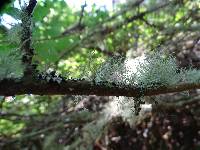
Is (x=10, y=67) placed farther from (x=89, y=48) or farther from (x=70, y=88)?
(x=89, y=48)

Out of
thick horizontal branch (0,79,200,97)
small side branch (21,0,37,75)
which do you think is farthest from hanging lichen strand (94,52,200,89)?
small side branch (21,0,37,75)

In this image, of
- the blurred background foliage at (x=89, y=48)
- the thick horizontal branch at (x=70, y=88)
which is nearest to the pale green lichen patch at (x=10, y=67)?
the thick horizontal branch at (x=70, y=88)


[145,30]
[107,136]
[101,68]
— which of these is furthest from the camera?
[145,30]

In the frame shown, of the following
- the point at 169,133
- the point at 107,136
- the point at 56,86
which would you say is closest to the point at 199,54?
the point at 169,133

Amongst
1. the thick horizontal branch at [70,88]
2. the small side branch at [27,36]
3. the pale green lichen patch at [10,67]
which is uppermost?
the small side branch at [27,36]

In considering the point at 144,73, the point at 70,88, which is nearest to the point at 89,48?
the point at 144,73

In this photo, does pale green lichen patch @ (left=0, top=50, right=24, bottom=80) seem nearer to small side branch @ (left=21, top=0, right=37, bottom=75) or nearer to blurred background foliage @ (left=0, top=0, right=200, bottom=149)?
small side branch @ (left=21, top=0, right=37, bottom=75)

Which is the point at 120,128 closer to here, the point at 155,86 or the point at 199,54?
the point at 199,54

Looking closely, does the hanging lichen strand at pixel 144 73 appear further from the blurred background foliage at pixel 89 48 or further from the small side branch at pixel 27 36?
the blurred background foliage at pixel 89 48
